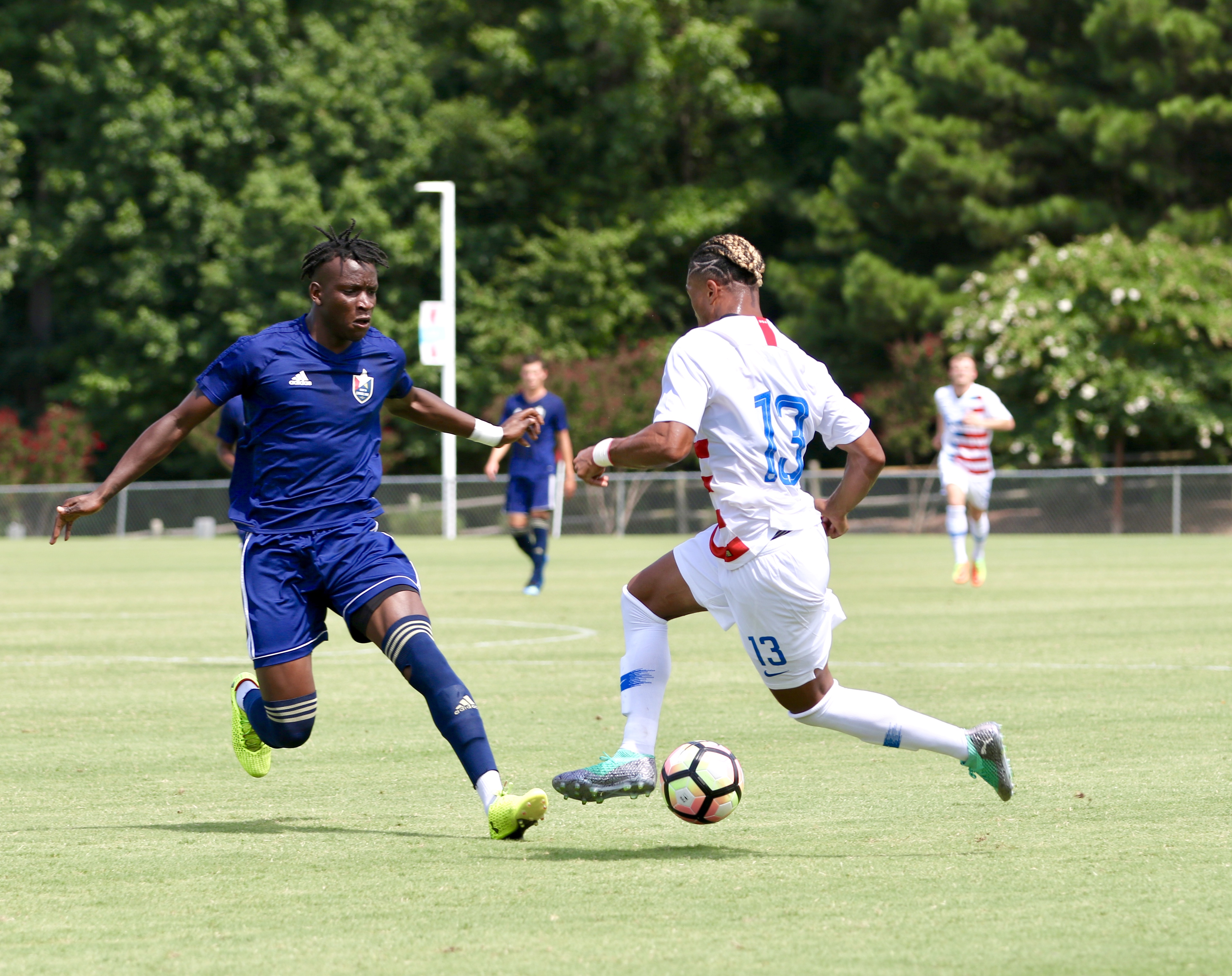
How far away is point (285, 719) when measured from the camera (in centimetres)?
643

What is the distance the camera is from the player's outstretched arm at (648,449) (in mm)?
5590

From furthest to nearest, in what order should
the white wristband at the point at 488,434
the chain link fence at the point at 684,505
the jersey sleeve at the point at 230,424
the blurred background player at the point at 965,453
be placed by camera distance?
the chain link fence at the point at 684,505, the blurred background player at the point at 965,453, the jersey sleeve at the point at 230,424, the white wristband at the point at 488,434

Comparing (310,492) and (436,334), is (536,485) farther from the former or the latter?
(436,334)

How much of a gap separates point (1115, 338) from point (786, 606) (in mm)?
31685

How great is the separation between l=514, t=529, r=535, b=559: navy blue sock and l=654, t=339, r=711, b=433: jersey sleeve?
12785mm

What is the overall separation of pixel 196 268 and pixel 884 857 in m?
43.7

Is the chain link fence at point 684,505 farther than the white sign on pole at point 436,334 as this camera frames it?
No

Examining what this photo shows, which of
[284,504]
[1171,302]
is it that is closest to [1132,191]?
[1171,302]

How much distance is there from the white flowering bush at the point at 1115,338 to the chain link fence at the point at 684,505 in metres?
1.24

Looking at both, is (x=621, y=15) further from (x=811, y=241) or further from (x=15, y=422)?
(x=15, y=422)

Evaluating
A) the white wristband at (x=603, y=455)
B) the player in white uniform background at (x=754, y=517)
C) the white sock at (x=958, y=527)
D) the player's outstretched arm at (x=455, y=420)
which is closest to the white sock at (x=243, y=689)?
the player's outstretched arm at (x=455, y=420)

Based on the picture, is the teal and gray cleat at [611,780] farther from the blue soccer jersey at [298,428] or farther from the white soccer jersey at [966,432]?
the white soccer jersey at [966,432]

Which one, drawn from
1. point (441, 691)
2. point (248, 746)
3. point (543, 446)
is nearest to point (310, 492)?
point (441, 691)

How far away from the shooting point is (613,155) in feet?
149
